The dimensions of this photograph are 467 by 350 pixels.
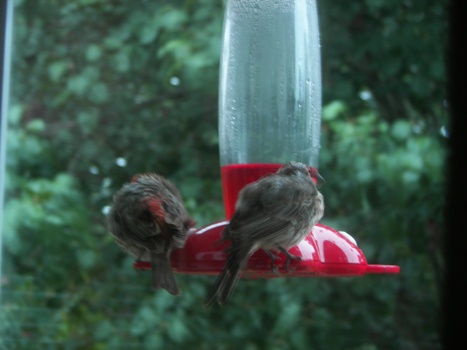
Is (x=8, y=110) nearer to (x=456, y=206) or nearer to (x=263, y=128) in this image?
(x=263, y=128)

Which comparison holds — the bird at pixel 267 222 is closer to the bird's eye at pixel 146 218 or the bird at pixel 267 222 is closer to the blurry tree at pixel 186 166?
the bird's eye at pixel 146 218

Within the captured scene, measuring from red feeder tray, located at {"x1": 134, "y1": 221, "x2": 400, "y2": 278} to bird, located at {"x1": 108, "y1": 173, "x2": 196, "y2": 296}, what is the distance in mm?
48

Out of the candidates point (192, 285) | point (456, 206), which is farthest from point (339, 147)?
point (456, 206)

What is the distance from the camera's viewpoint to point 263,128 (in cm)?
318

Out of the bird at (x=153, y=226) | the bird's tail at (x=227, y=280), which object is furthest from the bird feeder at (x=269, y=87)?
the bird's tail at (x=227, y=280)

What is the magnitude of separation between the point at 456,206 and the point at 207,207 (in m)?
3.39

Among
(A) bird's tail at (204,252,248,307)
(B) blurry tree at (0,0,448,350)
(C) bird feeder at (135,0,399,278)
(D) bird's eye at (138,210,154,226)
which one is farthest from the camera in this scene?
(B) blurry tree at (0,0,448,350)

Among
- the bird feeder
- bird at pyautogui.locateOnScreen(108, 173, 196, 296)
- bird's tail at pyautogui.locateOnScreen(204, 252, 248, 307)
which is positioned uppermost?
the bird feeder

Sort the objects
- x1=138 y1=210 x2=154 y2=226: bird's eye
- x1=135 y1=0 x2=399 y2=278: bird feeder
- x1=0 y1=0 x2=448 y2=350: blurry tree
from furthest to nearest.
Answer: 1. x1=0 y1=0 x2=448 y2=350: blurry tree
2. x1=135 y1=0 x2=399 y2=278: bird feeder
3. x1=138 y1=210 x2=154 y2=226: bird's eye

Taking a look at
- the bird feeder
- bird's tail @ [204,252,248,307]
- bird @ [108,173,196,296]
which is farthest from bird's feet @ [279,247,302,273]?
the bird feeder

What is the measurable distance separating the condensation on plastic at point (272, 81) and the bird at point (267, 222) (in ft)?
1.63

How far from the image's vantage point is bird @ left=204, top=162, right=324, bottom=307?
2.38 metres

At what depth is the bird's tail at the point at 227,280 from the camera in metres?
2.34

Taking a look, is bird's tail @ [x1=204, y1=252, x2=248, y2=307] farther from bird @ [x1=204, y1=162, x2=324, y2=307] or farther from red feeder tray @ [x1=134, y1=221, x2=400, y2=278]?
red feeder tray @ [x1=134, y1=221, x2=400, y2=278]
